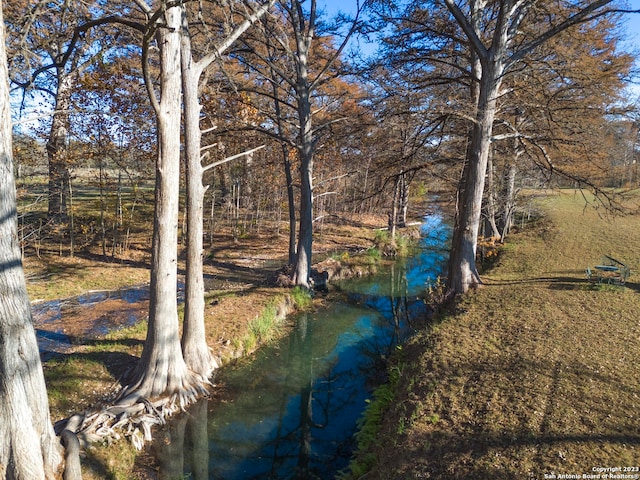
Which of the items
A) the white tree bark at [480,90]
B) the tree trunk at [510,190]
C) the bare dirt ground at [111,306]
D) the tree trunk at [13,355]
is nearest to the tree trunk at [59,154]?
the bare dirt ground at [111,306]

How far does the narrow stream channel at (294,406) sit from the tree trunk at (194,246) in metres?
0.72

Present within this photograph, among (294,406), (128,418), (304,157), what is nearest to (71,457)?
(128,418)

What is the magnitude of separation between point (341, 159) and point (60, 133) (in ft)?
40.0

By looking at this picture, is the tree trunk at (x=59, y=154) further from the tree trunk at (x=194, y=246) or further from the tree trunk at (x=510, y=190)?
the tree trunk at (x=510, y=190)

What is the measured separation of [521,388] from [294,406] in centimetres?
375

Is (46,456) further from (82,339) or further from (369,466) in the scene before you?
(82,339)

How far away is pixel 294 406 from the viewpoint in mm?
6898

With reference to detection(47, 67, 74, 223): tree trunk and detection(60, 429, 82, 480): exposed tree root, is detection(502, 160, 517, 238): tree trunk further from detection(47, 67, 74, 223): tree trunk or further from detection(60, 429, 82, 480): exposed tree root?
detection(47, 67, 74, 223): tree trunk

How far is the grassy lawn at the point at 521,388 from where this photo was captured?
385 centimetres

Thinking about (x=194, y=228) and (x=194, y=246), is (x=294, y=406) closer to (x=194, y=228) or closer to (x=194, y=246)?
(x=194, y=246)

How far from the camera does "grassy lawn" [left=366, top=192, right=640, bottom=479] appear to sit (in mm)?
3848

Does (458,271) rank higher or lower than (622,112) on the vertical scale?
lower

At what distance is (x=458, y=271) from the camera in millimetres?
9172

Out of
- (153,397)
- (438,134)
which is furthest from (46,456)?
(438,134)
